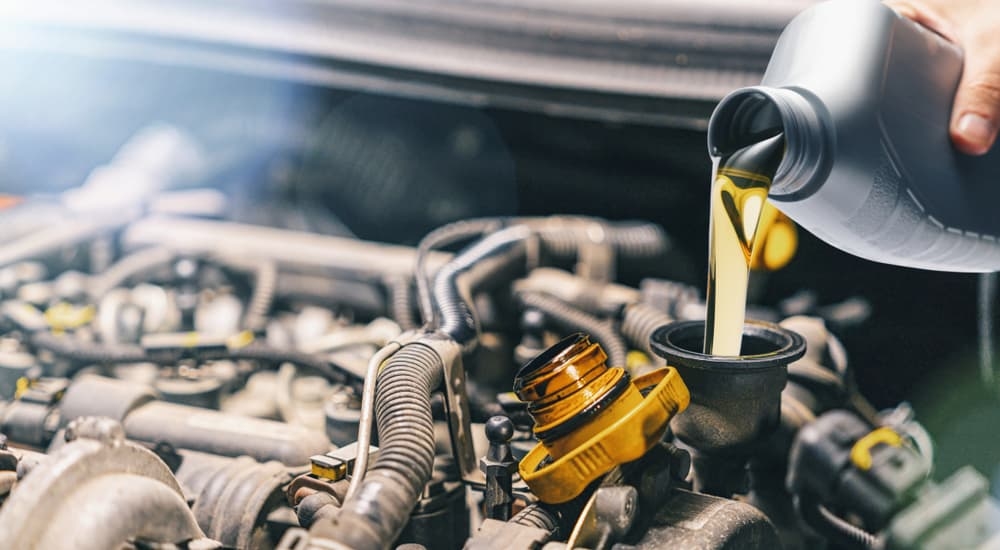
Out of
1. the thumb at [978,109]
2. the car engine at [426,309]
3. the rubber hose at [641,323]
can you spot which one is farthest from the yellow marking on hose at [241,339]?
the thumb at [978,109]

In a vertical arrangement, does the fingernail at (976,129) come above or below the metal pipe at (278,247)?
above

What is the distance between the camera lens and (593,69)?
6.64 ft

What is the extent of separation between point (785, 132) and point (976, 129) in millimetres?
314

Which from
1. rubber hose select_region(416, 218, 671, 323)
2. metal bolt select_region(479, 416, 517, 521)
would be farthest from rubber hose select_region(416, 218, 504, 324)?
metal bolt select_region(479, 416, 517, 521)

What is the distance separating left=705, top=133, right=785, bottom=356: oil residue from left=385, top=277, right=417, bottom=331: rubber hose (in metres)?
0.68

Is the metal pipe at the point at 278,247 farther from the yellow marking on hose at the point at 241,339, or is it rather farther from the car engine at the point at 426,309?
the yellow marking on hose at the point at 241,339

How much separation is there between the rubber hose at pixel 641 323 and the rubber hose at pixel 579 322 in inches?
0.9

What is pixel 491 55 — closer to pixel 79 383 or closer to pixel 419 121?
pixel 419 121

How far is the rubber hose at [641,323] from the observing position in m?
1.50

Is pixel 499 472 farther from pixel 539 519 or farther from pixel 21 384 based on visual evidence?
pixel 21 384

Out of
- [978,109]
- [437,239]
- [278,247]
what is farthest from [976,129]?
[278,247]

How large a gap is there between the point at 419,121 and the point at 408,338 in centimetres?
125

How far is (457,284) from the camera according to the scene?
5.01ft

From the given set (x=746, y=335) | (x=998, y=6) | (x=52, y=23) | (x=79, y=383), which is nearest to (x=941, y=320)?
(x=998, y=6)
